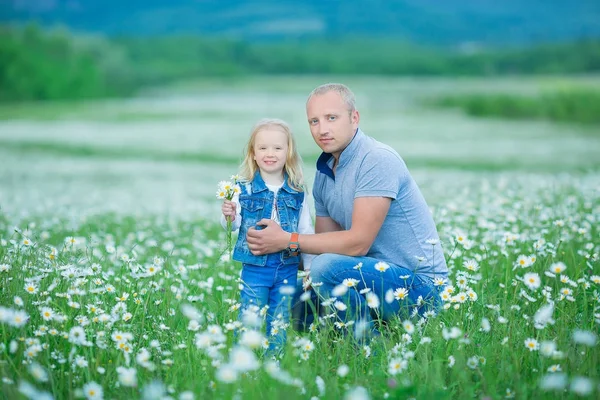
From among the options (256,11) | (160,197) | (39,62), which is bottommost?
(160,197)

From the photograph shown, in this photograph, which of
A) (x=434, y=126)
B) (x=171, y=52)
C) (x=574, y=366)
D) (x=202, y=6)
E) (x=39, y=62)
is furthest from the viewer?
(x=202, y=6)

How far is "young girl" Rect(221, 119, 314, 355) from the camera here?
4.18 meters

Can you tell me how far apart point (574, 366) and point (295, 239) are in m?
1.76

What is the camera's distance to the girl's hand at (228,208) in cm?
404

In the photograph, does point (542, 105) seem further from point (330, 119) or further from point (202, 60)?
point (330, 119)

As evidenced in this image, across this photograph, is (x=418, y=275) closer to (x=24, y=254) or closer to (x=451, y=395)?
(x=451, y=395)

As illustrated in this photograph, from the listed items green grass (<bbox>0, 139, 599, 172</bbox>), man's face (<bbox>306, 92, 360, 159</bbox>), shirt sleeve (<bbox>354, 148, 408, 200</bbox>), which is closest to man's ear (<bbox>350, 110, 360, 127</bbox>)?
man's face (<bbox>306, 92, 360, 159</bbox>)

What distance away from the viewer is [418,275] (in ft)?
13.8

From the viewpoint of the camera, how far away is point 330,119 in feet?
13.6

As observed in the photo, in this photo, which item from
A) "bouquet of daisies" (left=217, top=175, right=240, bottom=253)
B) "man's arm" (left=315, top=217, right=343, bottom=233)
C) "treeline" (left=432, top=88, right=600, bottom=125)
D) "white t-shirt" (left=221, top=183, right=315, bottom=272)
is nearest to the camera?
"bouquet of daisies" (left=217, top=175, right=240, bottom=253)

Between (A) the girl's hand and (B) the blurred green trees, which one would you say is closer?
(A) the girl's hand

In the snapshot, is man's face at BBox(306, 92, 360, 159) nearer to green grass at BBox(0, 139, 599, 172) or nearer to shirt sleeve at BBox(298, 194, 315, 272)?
shirt sleeve at BBox(298, 194, 315, 272)

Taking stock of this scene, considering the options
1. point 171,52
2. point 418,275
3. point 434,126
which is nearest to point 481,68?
point 434,126

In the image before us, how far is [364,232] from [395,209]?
0.34 m
